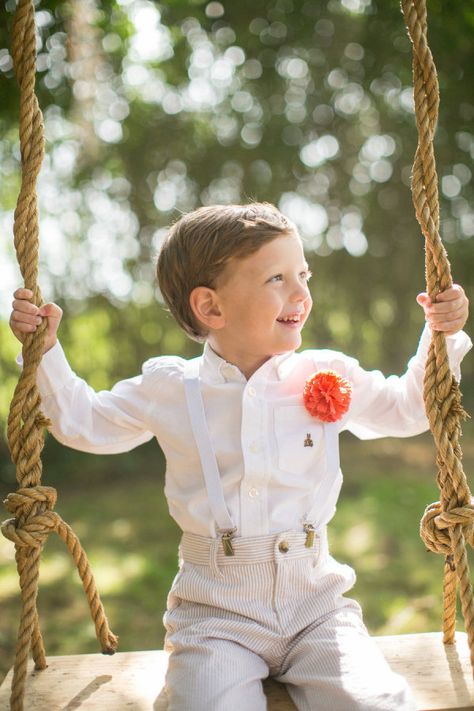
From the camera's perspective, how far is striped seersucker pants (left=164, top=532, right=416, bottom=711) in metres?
1.99

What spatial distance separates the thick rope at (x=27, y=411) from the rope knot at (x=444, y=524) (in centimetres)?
99

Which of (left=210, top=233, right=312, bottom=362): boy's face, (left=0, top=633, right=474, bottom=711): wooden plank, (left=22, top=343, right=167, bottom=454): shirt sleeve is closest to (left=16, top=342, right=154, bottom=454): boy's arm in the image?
(left=22, top=343, right=167, bottom=454): shirt sleeve

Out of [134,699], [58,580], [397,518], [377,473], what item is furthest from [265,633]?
[377,473]

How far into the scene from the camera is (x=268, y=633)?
7.09 feet

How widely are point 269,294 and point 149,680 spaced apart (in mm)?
1148

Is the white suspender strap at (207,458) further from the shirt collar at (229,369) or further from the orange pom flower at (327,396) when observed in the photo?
the orange pom flower at (327,396)

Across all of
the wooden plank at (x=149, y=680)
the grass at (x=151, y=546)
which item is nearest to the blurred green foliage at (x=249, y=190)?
the grass at (x=151, y=546)

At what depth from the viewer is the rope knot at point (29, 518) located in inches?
80.4

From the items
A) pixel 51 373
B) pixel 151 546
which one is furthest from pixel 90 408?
pixel 151 546

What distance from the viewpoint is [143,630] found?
4.60 meters

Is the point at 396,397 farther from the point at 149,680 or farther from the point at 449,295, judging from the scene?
the point at 149,680

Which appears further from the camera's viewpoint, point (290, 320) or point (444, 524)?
point (290, 320)

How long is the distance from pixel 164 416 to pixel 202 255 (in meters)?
0.50

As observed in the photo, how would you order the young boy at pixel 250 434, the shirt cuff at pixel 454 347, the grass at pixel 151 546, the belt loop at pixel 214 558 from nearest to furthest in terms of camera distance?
the young boy at pixel 250 434, the belt loop at pixel 214 558, the shirt cuff at pixel 454 347, the grass at pixel 151 546
